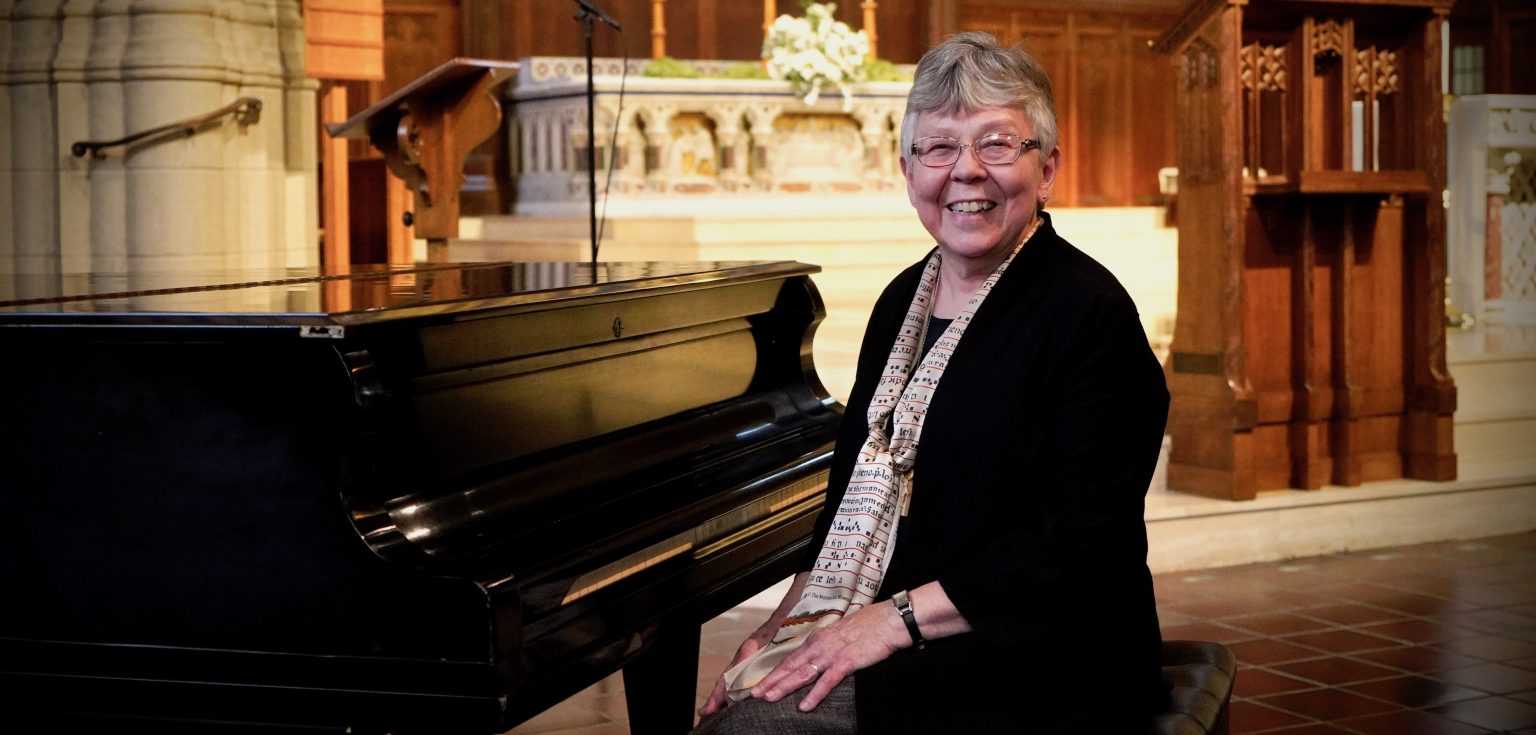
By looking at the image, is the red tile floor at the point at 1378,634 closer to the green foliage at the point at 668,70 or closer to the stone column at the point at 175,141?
the stone column at the point at 175,141

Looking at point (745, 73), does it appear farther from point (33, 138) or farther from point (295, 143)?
point (33, 138)

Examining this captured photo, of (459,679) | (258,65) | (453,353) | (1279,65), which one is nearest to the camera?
(459,679)

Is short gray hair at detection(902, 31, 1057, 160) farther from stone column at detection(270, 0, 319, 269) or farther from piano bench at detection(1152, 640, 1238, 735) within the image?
stone column at detection(270, 0, 319, 269)

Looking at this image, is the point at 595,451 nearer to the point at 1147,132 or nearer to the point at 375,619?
the point at 375,619

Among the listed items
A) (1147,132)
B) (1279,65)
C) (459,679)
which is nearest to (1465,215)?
(1279,65)

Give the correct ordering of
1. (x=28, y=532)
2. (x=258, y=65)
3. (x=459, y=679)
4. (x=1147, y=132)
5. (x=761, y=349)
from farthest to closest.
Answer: (x=1147, y=132), (x=258, y=65), (x=761, y=349), (x=28, y=532), (x=459, y=679)

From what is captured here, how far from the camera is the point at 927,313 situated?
7.07 feet

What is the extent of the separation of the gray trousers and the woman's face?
576 millimetres

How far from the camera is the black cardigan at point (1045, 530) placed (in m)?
1.91

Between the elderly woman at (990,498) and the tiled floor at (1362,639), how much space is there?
180 centimetres

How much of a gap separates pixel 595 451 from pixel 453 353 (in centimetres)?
40

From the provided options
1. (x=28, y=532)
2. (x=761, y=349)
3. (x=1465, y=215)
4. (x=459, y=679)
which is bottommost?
(x=459, y=679)

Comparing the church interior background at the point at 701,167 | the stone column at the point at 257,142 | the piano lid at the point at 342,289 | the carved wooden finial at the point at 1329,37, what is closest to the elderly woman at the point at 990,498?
the piano lid at the point at 342,289

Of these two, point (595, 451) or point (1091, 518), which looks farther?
point (595, 451)
